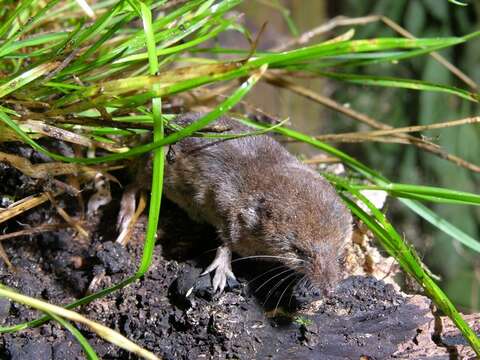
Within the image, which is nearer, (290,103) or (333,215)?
(333,215)

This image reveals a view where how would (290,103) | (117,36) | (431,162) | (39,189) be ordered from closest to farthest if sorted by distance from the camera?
(39,189) < (117,36) < (431,162) < (290,103)

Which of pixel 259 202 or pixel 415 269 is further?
pixel 259 202

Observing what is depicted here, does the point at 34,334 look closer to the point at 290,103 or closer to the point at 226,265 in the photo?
the point at 226,265

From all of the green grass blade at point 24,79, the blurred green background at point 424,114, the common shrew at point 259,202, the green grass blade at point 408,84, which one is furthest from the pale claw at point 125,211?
the blurred green background at point 424,114

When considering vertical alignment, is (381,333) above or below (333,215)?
below

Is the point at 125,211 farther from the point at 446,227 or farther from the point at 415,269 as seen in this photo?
the point at 446,227

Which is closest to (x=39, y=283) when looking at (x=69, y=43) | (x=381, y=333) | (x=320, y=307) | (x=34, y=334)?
(x=34, y=334)

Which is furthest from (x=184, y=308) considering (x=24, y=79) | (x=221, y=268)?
(x=24, y=79)

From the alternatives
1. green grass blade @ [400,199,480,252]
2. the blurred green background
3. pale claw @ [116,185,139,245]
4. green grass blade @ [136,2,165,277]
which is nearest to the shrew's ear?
pale claw @ [116,185,139,245]
